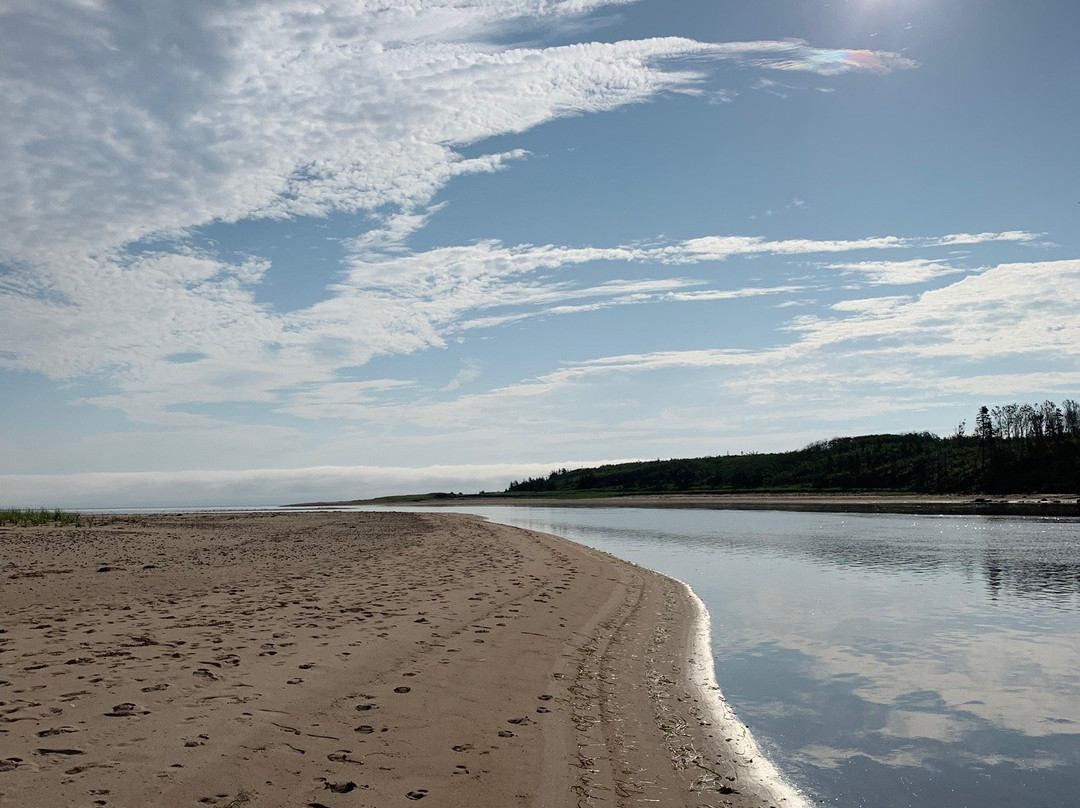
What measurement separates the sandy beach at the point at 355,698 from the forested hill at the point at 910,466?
318 ft

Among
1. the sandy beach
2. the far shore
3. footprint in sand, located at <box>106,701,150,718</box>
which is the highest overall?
footprint in sand, located at <box>106,701,150,718</box>

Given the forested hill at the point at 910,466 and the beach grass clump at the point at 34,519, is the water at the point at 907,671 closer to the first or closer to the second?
the beach grass clump at the point at 34,519

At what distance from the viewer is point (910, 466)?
118062 mm

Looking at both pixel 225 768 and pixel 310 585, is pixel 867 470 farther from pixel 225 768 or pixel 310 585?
pixel 225 768

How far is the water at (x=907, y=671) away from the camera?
8.99 m

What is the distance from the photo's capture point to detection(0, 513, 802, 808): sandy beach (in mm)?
7246

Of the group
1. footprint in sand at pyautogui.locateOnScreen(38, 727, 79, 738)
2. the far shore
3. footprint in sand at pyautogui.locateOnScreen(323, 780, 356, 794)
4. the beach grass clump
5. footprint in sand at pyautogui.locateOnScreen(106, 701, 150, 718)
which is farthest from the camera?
the far shore

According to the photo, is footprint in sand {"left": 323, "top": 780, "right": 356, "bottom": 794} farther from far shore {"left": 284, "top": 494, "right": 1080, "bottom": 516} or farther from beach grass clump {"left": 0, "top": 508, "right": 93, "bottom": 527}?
far shore {"left": 284, "top": 494, "right": 1080, "bottom": 516}

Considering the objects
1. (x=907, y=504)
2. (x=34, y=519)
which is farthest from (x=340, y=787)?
(x=907, y=504)

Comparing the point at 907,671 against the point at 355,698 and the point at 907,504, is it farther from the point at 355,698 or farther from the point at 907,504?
the point at 907,504

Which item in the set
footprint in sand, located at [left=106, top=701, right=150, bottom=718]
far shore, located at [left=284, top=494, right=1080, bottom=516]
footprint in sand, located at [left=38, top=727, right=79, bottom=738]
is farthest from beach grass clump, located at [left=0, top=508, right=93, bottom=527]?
far shore, located at [left=284, top=494, right=1080, bottom=516]

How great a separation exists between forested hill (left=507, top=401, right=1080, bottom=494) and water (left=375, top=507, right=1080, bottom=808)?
3056 inches

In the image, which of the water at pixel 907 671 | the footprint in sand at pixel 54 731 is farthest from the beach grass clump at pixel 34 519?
the footprint in sand at pixel 54 731

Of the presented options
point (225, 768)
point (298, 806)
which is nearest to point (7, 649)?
point (225, 768)
